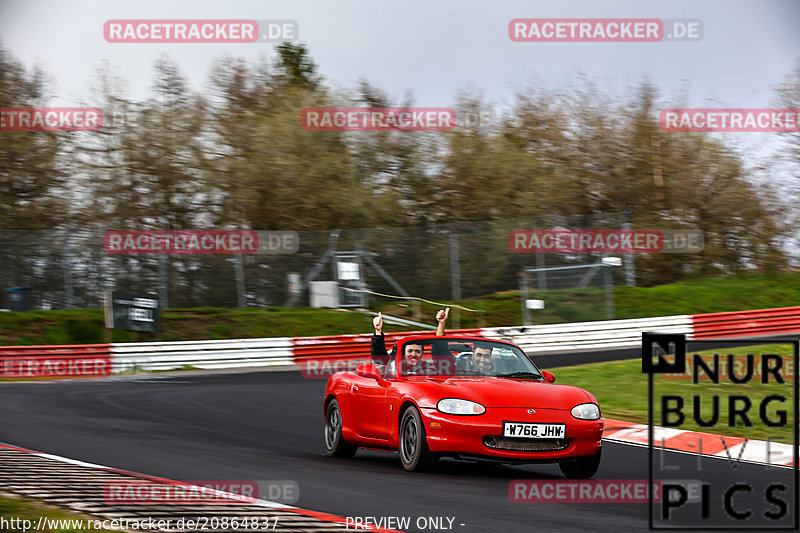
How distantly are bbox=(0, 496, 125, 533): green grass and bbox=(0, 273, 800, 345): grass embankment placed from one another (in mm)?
19657

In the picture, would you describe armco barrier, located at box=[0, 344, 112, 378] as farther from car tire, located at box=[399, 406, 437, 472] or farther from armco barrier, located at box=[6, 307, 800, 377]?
car tire, located at box=[399, 406, 437, 472]

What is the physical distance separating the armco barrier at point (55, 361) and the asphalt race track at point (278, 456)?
4.45 meters

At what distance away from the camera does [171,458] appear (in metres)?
9.12

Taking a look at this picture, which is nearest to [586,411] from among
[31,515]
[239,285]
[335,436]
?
[335,436]

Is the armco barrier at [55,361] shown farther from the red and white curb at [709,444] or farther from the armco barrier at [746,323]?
the armco barrier at [746,323]

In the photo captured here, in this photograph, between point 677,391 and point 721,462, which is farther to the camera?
point 677,391

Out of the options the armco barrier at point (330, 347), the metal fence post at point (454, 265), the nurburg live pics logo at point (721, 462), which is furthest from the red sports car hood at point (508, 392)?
the metal fence post at point (454, 265)

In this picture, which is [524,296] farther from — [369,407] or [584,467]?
[584,467]

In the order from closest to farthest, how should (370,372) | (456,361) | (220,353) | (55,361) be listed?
(456,361) < (370,372) < (55,361) < (220,353)

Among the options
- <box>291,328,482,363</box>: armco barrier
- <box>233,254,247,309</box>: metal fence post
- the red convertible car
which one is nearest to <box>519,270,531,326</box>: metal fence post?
<box>291,328,482,363</box>: armco barrier

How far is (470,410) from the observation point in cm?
822

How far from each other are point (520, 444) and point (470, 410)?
0.50m

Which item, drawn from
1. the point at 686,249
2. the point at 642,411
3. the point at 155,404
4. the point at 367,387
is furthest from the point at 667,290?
the point at 367,387

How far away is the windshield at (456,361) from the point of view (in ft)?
30.3
